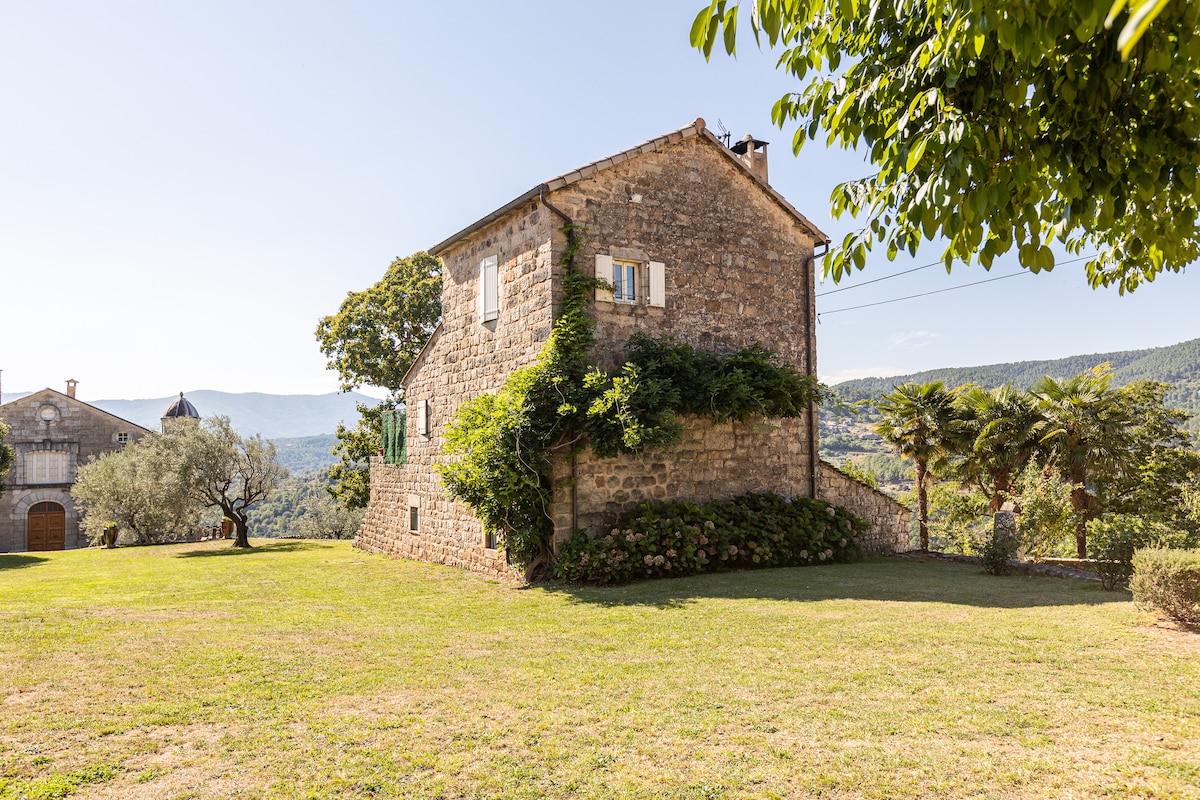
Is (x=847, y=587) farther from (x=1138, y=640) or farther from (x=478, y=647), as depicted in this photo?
(x=478, y=647)

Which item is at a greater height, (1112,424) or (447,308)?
(447,308)

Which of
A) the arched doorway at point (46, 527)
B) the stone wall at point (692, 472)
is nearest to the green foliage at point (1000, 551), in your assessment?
the stone wall at point (692, 472)

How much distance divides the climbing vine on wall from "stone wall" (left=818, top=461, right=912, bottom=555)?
3.51 m

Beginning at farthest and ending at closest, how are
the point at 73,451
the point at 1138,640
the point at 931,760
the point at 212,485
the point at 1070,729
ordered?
the point at 73,451 < the point at 212,485 < the point at 1138,640 < the point at 1070,729 < the point at 931,760

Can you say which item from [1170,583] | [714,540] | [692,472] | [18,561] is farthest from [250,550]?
[1170,583]

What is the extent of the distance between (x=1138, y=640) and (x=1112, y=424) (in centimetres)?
1182

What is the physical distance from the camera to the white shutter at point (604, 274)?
39.1 ft

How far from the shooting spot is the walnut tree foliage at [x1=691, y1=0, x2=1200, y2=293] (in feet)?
9.16

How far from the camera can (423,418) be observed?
15695 millimetres

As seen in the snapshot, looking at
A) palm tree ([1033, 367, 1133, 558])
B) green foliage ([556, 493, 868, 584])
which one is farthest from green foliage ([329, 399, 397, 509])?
palm tree ([1033, 367, 1133, 558])

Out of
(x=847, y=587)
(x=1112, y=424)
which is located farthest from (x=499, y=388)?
(x=1112, y=424)

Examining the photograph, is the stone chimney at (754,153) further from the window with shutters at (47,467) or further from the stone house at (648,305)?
Answer: the window with shutters at (47,467)

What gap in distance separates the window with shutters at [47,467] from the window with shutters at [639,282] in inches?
1310

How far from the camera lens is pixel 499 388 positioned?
12805mm
